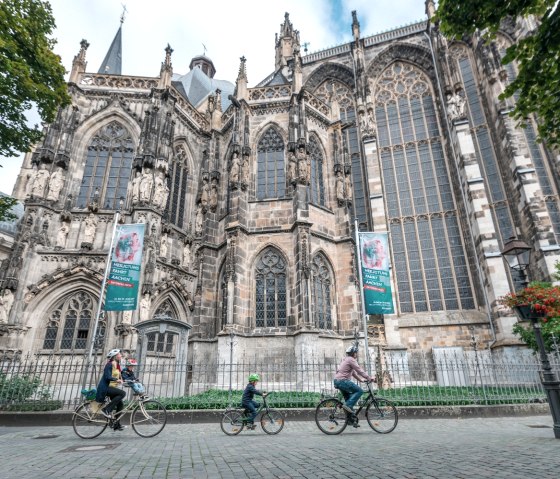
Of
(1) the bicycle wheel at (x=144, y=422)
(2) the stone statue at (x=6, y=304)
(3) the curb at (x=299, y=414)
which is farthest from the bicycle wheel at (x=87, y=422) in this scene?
(2) the stone statue at (x=6, y=304)

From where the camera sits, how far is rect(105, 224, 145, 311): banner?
11.4 metres

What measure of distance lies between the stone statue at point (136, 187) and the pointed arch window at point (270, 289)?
19.3 feet

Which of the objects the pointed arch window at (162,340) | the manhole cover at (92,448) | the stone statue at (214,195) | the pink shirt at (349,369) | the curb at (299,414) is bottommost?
the manhole cover at (92,448)

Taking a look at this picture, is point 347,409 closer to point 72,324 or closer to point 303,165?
point 303,165

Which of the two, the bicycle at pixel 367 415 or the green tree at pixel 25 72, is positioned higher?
the green tree at pixel 25 72

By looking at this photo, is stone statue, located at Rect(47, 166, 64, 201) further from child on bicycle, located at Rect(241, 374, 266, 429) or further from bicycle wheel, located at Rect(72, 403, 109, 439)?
child on bicycle, located at Rect(241, 374, 266, 429)

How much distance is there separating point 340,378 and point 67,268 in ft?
38.6

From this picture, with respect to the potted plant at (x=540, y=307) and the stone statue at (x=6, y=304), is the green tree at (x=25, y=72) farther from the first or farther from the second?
the potted plant at (x=540, y=307)

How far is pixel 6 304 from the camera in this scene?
1223 cm

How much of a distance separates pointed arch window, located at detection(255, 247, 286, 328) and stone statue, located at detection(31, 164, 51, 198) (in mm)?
9255

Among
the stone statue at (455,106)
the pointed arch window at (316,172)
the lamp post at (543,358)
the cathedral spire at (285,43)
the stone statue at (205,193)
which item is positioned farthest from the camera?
the cathedral spire at (285,43)

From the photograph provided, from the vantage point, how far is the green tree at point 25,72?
9109 millimetres

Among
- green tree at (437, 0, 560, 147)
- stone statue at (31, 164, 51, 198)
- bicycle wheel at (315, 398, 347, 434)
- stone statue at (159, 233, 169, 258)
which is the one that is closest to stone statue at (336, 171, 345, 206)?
stone statue at (159, 233, 169, 258)

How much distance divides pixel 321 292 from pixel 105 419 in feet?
31.9
